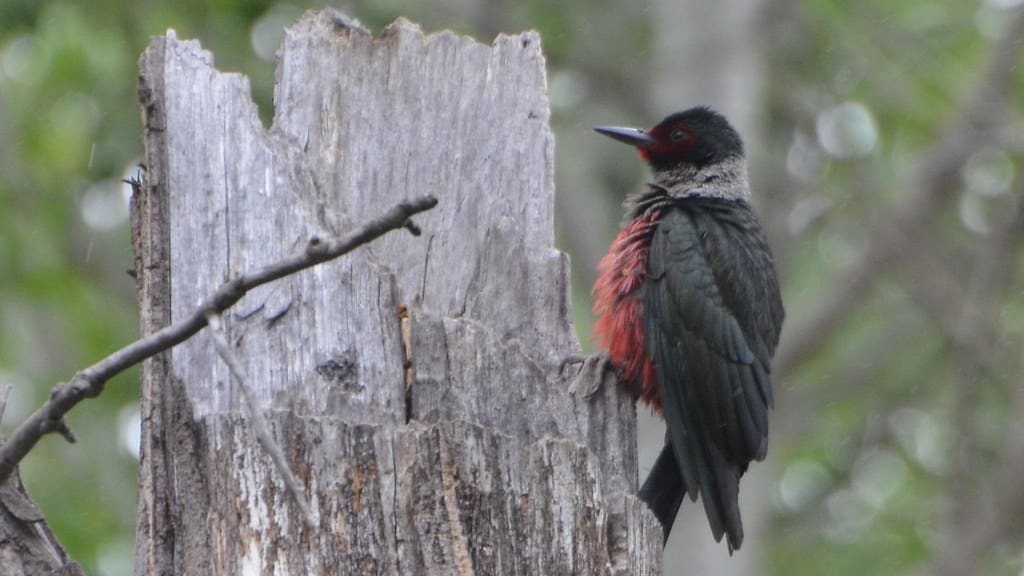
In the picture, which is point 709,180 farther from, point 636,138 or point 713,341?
point 713,341

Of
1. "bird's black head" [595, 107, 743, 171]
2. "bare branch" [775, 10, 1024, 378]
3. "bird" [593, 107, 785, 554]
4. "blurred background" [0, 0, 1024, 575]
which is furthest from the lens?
"bare branch" [775, 10, 1024, 378]

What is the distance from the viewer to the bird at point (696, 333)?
519 cm

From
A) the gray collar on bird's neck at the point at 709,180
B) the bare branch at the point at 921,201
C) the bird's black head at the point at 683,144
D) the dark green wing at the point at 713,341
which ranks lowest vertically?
the dark green wing at the point at 713,341

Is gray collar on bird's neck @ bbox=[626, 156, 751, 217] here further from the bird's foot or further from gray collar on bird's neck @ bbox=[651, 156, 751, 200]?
the bird's foot

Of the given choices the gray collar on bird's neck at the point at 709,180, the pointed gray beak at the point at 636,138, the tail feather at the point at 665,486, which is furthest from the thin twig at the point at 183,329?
the pointed gray beak at the point at 636,138

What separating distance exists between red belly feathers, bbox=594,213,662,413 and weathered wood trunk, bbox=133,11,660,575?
4.01 ft

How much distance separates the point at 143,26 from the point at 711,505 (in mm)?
6901

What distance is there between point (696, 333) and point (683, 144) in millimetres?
1301

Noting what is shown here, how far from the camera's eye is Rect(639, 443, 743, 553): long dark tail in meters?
5.00

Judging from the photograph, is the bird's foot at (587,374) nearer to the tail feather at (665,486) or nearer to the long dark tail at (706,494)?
the long dark tail at (706,494)

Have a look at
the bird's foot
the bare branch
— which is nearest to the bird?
the bird's foot

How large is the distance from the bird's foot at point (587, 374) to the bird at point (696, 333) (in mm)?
581

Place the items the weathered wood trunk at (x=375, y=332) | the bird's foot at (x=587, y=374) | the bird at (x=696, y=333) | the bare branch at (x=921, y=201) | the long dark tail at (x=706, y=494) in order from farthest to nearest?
the bare branch at (x=921, y=201) < the bird at (x=696, y=333) < the long dark tail at (x=706, y=494) < the bird's foot at (x=587, y=374) < the weathered wood trunk at (x=375, y=332)

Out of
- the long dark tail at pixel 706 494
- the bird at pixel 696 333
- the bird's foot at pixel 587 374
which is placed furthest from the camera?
the bird at pixel 696 333
